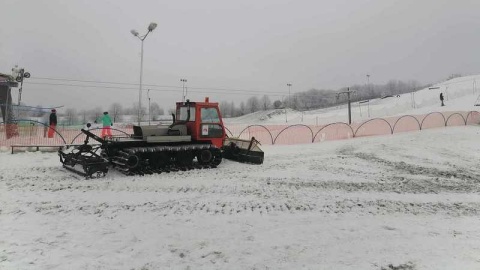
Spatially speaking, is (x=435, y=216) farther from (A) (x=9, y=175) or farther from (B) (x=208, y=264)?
(A) (x=9, y=175)

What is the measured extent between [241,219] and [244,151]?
7.60m

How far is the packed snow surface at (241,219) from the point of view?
5.05m

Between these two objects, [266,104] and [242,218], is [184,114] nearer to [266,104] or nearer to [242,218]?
[242,218]

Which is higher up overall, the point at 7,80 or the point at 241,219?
the point at 7,80

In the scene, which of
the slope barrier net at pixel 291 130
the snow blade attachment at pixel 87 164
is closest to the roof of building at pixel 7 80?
the slope barrier net at pixel 291 130

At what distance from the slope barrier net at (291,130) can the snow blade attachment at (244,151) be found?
4.52m

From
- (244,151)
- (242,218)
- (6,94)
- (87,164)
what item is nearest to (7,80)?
(6,94)

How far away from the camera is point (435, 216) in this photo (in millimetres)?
7398

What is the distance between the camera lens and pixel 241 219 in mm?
6816

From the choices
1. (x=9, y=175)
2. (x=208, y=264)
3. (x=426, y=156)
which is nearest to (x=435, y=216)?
(x=208, y=264)

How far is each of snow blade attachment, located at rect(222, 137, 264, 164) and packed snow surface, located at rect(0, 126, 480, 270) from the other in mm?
1334

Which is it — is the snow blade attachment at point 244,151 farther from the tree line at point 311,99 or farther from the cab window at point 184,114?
the tree line at point 311,99

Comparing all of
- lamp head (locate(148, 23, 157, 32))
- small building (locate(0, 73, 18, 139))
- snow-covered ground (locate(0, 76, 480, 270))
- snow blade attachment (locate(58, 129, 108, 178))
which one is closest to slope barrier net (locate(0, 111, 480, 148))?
small building (locate(0, 73, 18, 139))

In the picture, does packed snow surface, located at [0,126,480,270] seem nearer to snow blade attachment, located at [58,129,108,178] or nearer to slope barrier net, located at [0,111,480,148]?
snow blade attachment, located at [58,129,108,178]
